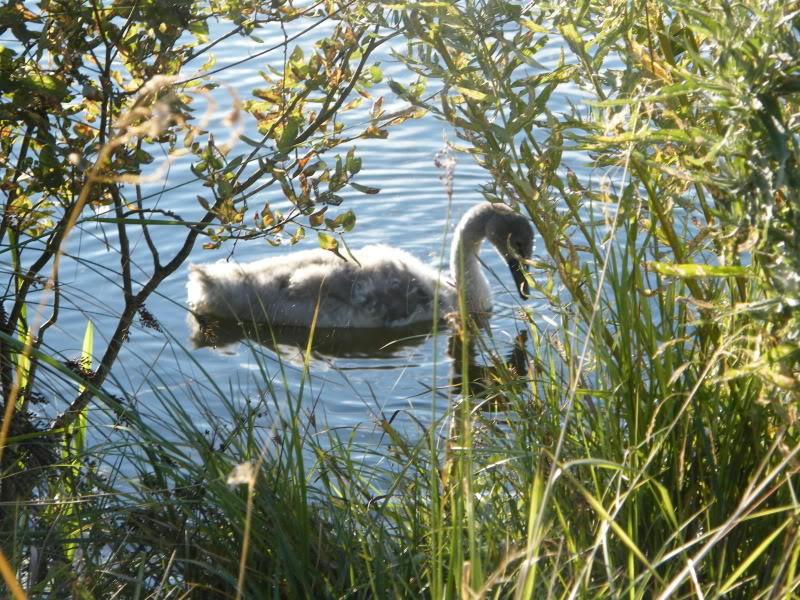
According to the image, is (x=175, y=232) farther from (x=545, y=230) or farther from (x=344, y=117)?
(x=545, y=230)

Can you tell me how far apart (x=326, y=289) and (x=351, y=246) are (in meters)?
0.69

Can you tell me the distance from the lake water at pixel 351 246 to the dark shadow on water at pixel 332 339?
37 mm

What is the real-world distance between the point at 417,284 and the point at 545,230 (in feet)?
14.1

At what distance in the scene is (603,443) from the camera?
8.32 ft

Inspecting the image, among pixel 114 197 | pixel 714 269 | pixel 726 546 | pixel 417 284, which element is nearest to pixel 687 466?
pixel 726 546

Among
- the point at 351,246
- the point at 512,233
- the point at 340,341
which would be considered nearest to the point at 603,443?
the point at 340,341

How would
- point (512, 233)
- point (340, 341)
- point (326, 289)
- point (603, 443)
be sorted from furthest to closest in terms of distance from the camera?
point (512, 233) → point (326, 289) → point (340, 341) → point (603, 443)

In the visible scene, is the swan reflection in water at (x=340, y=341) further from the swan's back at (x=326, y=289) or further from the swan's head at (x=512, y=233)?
the swan's head at (x=512, y=233)

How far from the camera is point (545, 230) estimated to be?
2885mm

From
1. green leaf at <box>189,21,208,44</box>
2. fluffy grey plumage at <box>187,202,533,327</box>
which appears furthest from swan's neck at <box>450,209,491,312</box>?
green leaf at <box>189,21,208,44</box>

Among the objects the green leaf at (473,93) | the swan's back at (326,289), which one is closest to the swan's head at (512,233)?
the swan's back at (326,289)

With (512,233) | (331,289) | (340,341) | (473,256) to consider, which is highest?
(512,233)

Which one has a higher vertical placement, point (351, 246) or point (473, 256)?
point (351, 246)

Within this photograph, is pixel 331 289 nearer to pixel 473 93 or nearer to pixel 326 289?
pixel 326 289
